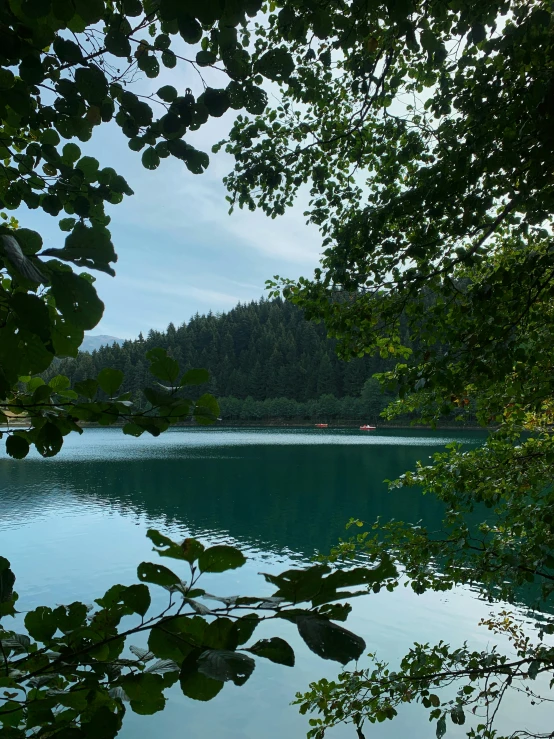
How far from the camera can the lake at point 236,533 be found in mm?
7535

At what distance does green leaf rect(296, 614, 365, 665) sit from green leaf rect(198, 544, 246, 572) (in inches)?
6.3

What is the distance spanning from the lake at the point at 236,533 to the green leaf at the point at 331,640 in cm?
791

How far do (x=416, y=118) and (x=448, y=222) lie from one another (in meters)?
0.96

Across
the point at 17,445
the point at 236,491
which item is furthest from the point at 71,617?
the point at 236,491

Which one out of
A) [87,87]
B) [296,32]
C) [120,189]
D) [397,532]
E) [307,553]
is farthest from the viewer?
[307,553]

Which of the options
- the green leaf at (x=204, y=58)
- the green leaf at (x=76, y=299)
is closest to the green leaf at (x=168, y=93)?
the green leaf at (x=204, y=58)

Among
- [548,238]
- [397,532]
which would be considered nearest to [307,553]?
[397,532]

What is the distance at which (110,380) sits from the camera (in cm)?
91

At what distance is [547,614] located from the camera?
380 inches

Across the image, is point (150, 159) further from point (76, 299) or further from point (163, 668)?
point (163, 668)

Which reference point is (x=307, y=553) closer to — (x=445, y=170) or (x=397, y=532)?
(x=397, y=532)

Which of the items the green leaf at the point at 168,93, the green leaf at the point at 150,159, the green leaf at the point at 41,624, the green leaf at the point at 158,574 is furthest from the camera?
the green leaf at the point at 150,159

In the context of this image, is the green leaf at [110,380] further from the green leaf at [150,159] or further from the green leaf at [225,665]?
the green leaf at [150,159]

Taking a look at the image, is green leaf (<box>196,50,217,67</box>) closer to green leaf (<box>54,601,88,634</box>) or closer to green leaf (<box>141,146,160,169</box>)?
green leaf (<box>141,146,160,169</box>)
